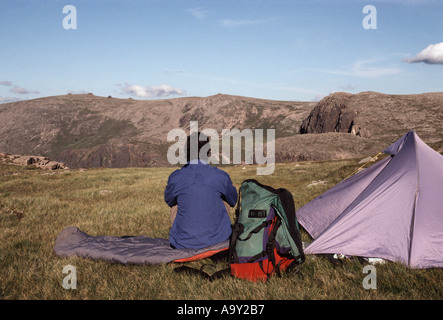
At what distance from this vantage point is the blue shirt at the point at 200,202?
18.8ft

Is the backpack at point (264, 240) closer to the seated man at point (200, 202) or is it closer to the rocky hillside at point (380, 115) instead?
the seated man at point (200, 202)

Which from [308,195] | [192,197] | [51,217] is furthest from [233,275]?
[308,195]

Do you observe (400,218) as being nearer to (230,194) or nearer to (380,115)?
(230,194)

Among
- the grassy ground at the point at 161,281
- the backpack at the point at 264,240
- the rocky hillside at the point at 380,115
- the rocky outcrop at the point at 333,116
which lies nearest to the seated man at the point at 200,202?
the grassy ground at the point at 161,281

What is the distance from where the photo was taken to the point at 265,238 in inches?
200

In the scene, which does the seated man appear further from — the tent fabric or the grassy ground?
the grassy ground

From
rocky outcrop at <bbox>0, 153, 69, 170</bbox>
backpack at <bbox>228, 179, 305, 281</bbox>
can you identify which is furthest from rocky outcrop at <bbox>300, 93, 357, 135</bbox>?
backpack at <bbox>228, 179, 305, 281</bbox>

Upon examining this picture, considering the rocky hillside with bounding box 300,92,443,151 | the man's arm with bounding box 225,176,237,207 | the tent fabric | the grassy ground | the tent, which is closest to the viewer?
the grassy ground

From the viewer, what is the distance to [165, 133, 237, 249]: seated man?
225 inches

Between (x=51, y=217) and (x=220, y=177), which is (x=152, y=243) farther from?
(x=51, y=217)

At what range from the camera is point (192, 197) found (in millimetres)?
5723

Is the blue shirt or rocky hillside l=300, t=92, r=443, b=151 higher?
rocky hillside l=300, t=92, r=443, b=151
